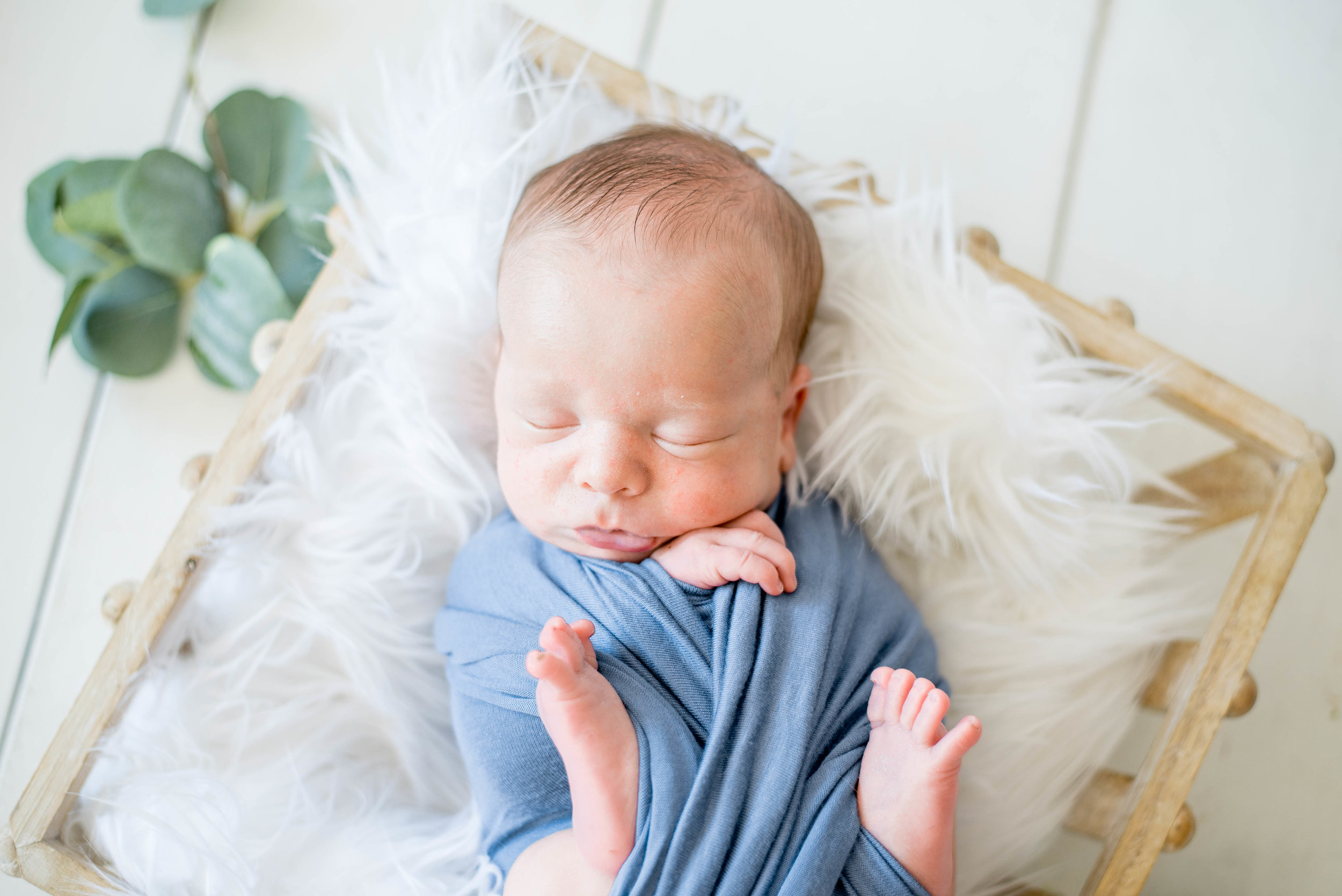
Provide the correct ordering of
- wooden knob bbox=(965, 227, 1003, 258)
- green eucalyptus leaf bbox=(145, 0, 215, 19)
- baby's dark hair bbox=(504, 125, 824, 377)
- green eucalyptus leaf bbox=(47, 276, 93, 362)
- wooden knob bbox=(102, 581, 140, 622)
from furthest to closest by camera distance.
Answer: green eucalyptus leaf bbox=(145, 0, 215, 19) < green eucalyptus leaf bbox=(47, 276, 93, 362) < wooden knob bbox=(965, 227, 1003, 258) < wooden knob bbox=(102, 581, 140, 622) < baby's dark hair bbox=(504, 125, 824, 377)

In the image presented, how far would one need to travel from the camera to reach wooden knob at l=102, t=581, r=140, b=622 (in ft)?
3.23

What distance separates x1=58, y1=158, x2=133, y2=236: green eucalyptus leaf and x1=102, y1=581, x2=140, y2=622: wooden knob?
1.99 ft

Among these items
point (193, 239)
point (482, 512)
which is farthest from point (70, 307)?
point (482, 512)

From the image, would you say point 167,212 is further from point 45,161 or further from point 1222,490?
point 1222,490

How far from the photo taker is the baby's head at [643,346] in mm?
844

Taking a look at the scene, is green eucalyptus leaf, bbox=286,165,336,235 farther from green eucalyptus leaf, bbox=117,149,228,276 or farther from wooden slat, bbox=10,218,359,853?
wooden slat, bbox=10,218,359,853

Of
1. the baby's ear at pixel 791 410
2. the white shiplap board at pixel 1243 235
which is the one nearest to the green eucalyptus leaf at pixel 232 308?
the baby's ear at pixel 791 410

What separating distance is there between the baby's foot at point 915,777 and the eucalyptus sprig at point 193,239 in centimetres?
100

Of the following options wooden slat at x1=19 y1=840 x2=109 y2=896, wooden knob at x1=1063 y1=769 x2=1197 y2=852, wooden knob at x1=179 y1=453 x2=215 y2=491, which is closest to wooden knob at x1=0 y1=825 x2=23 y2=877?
wooden slat at x1=19 y1=840 x2=109 y2=896

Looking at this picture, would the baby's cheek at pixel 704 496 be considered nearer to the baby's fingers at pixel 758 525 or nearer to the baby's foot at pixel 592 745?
the baby's fingers at pixel 758 525

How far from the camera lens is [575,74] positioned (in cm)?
108

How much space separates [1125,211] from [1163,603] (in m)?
0.70

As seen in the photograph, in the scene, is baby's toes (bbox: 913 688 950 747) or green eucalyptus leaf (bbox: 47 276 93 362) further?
green eucalyptus leaf (bbox: 47 276 93 362)

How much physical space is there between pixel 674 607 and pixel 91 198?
1.10m
